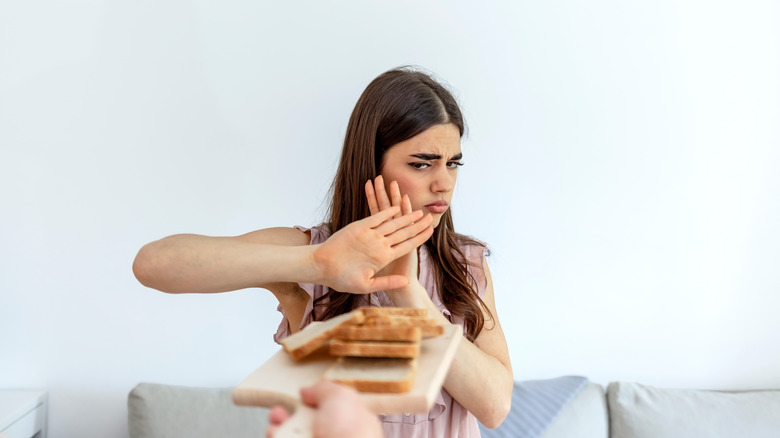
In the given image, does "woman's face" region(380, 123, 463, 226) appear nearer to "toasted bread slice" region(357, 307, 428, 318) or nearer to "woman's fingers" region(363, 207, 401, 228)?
"woman's fingers" region(363, 207, 401, 228)

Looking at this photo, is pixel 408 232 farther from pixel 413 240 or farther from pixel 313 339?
pixel 313 339

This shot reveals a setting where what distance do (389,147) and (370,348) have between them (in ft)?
2.44

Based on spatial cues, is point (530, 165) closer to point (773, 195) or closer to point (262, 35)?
point (773, 195)

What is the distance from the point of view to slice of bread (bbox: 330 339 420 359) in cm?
75

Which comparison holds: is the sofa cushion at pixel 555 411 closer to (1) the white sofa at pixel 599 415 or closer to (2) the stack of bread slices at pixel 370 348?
(1) the white sofa at pixel 599 415

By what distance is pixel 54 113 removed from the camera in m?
2.08

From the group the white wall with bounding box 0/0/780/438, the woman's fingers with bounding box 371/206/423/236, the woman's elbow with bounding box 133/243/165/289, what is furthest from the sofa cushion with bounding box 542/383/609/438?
the woman's elbow with bounding box 133/243/165/289

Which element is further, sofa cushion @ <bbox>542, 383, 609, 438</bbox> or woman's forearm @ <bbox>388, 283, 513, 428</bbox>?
sofa cushion @ <bbox>542, 383, 609, 438</bbox>

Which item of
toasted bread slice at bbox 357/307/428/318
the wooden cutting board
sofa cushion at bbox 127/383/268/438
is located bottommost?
sofa cushion at bbox 127/383/268/438

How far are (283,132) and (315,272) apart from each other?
105 centimetres

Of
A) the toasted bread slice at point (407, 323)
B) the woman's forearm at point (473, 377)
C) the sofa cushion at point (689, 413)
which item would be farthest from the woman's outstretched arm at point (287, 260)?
the sofa cushion at point (689, 413)

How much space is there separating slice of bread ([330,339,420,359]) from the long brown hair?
662mm

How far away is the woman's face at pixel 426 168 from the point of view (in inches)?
54.5

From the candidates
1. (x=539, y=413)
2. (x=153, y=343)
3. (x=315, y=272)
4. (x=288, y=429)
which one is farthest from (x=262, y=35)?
(x=288, y=429)
